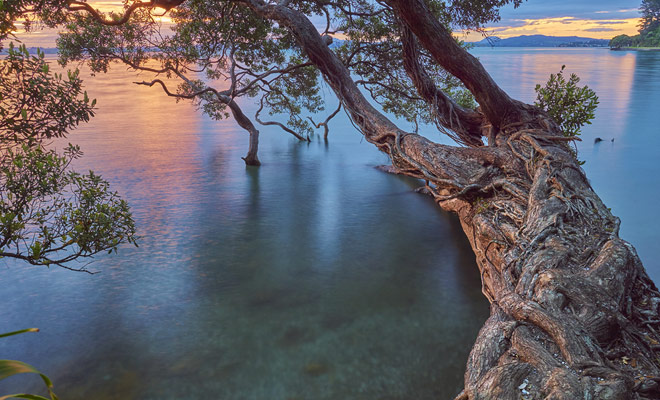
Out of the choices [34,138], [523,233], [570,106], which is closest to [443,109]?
[570,106]

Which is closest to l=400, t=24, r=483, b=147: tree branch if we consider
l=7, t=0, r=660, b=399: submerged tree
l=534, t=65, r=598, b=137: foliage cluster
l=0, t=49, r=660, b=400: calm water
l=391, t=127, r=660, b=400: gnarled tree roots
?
l=7, t=0, r=660, b=399: submerged tree

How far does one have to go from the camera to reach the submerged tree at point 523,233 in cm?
198

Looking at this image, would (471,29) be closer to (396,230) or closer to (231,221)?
(396,230)

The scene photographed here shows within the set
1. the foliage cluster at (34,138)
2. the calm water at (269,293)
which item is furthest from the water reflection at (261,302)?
the foliage cluster at (34,138)

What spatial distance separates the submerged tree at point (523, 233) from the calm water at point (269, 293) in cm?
134

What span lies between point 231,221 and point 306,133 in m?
10.6

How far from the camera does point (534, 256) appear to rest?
2994 mm

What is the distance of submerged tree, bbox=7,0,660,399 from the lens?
1.98 metres

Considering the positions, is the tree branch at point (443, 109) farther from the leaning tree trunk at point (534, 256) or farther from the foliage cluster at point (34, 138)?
the foliage cluster at point (34, 138)

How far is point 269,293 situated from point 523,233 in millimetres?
3550

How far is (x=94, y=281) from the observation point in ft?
20.2

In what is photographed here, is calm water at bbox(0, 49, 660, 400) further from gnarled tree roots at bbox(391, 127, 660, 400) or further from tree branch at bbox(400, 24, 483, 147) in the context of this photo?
tree branch at bbox(400, 24, 483, 147)

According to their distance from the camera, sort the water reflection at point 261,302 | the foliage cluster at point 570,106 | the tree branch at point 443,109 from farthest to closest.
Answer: the tree branch at point 443,109 < the foliage cluster at point 570,106 < the water reflection at point 261,302

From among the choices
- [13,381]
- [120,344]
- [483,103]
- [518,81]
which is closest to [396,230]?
[483,103]
